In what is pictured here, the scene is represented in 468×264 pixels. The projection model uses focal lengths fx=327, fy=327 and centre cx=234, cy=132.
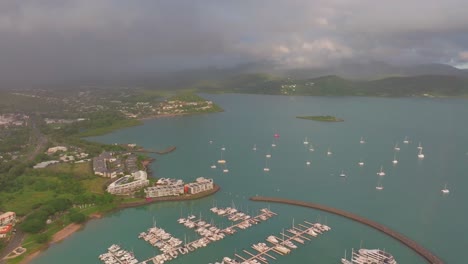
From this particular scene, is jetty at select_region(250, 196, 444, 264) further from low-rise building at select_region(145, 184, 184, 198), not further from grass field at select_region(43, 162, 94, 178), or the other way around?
grass field at select_region(43, 162, 94, 178)

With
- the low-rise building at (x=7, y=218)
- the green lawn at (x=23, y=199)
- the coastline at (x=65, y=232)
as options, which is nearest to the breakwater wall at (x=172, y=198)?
the coastline at (x=65, y=232)

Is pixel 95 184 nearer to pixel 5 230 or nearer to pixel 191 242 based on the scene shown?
pixel 5 230

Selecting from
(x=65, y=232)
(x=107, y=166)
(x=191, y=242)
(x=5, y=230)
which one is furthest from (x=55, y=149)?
(x=191, y=242)

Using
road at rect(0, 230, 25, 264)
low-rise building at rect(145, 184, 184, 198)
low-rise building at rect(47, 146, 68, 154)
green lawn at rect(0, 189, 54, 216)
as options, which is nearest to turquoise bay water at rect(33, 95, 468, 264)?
low-rise building at rect(145, 184, 184, 198)

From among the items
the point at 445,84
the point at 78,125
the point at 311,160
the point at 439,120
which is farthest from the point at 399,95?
the point at 78,125

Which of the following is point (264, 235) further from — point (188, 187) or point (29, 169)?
point (29, 169)

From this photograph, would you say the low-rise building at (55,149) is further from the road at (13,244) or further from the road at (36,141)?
the road at (13,244)
